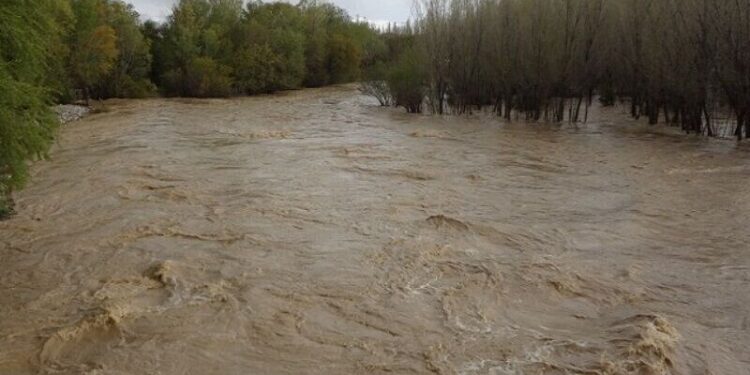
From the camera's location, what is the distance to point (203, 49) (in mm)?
40219

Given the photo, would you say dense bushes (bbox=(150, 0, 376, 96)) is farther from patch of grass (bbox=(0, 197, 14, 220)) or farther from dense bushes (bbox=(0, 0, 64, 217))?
dense bushes (bbox=(0, 0, 64, 217))

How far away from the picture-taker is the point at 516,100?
86.4 feet

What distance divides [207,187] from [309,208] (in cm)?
294

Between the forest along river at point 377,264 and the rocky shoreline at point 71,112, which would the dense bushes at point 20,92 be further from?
the rocky shoreline at point 71,112

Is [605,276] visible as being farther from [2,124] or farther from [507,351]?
[2,124]

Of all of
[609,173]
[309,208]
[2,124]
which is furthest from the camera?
[609,173]

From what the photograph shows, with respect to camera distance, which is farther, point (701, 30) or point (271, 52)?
point (271, 52)

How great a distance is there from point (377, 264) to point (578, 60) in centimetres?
1763

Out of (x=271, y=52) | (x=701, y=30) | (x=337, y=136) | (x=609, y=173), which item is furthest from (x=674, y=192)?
(x=271, y=52)

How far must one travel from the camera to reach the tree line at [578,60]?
18391mm

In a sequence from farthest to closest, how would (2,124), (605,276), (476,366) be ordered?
(605,276), (2,124), (476,366)

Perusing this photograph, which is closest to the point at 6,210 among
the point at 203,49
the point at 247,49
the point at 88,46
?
the point at 88,46

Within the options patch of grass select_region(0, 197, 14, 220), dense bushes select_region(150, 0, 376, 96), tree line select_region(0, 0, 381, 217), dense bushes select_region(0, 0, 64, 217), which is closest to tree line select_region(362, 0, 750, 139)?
dense bushes select_region(150, 0, 376, 96)

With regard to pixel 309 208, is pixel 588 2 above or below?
above
